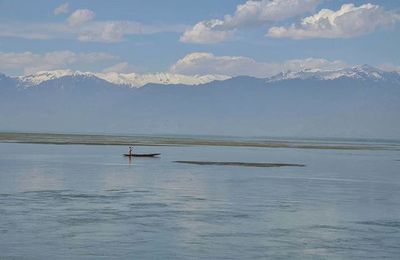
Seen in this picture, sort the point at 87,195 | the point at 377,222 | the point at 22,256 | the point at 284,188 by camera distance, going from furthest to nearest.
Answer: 1. the point at 284,188
2. the point at 87,195
3. the point at 377,222
4. the point at 22,256

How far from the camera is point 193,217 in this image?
31.5 meters

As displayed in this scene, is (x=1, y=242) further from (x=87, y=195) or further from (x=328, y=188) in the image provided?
(x=328, y=188)

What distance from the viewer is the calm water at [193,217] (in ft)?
80.1

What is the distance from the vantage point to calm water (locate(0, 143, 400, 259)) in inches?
961

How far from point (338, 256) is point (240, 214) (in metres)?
9.45

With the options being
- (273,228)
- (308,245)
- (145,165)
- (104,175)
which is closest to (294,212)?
(273,228)

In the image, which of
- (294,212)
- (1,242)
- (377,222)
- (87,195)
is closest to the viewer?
(1,242)

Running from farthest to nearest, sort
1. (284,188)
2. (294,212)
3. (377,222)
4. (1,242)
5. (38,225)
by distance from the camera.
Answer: (284,188)
(294,212)
(377,222)
(38,225)
(1,242)

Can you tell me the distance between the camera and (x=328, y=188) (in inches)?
1858

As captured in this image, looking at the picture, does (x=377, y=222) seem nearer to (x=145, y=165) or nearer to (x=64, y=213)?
(x=64, y=213)

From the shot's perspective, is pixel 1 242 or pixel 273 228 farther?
pixel 273 228

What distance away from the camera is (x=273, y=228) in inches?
1142

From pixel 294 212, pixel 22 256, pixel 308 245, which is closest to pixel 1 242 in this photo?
pixel 22 256

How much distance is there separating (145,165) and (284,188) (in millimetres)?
24010
